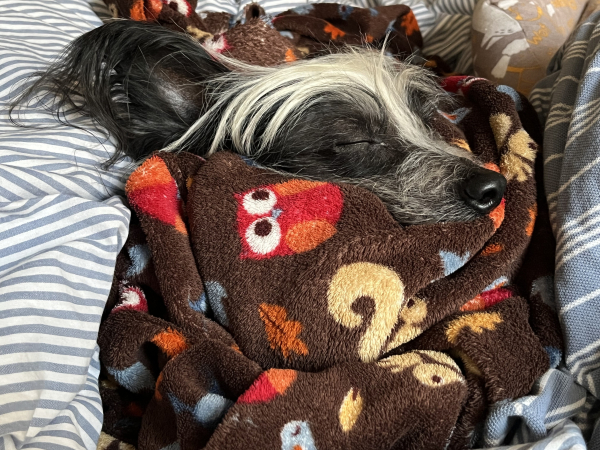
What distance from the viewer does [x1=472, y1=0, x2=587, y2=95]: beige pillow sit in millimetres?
1449

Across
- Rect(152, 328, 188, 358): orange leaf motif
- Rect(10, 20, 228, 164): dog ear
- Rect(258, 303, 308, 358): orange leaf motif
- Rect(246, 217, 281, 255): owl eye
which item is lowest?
Rect(152, 328, 188, 358): orange leaf motif

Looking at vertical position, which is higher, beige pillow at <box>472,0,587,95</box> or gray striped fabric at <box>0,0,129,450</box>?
beige pillow at <box>472,0,587,95</box>

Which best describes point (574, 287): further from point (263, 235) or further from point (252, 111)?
point (252, 111)

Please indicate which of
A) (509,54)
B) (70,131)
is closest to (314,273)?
(70,131)

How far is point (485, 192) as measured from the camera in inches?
38.9

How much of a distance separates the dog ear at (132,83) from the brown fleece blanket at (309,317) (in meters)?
0.18

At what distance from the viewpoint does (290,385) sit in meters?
0.74

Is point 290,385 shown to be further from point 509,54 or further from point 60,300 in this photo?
point 509,54

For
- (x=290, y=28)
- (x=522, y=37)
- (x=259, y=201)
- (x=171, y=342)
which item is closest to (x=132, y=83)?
(x=259, y=201)

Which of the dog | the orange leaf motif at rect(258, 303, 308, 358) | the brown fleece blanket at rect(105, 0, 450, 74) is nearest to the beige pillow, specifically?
the brown fleece blanket at rect(105, 0, 450, 74)

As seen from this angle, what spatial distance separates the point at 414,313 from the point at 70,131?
773 mm

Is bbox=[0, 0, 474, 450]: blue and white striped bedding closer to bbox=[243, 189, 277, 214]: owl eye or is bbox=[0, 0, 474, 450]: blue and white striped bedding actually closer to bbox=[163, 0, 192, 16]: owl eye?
bbox=[243, 189, 277, 214]: owl eye

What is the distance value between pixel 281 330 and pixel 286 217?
202mm

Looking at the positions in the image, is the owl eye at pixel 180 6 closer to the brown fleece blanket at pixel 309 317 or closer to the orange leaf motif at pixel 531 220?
the brown fleece blanket at pixel 309 317
